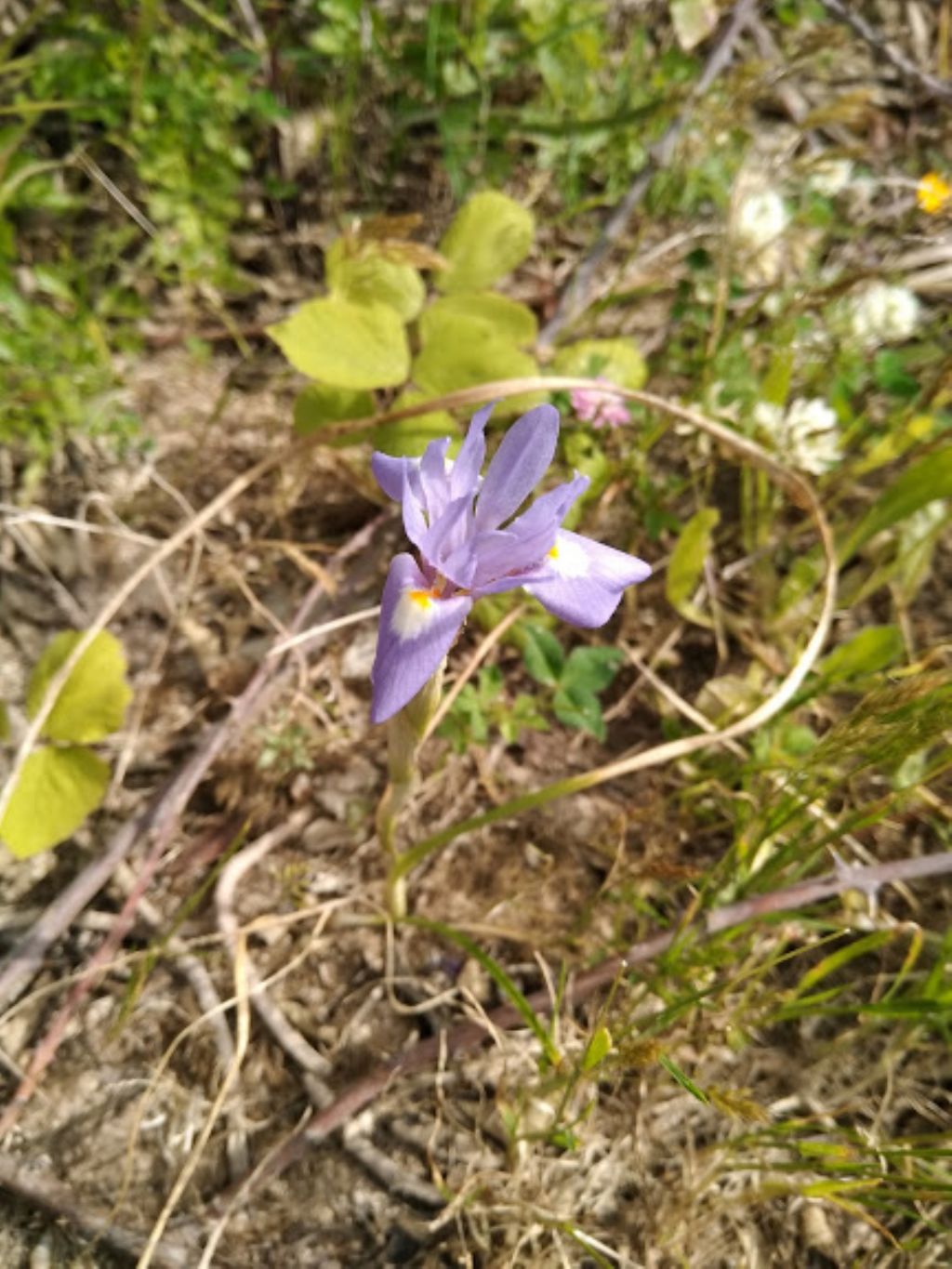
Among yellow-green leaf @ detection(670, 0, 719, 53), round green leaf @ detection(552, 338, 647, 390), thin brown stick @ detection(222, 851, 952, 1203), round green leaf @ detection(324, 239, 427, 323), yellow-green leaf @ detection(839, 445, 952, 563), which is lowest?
thin brown stick @ detection(222, 851, 952, 1203)

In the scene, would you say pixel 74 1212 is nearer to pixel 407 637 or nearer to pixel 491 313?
pixel 407 637

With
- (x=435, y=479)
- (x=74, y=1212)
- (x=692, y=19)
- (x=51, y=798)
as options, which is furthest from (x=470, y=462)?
(x=692, y=19)

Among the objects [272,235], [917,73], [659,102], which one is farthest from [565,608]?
[917,73]

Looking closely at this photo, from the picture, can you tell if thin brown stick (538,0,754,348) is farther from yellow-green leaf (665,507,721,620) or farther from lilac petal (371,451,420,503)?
lilac petal (371,451,420,503)

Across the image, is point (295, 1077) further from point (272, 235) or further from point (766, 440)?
point (272, 235)

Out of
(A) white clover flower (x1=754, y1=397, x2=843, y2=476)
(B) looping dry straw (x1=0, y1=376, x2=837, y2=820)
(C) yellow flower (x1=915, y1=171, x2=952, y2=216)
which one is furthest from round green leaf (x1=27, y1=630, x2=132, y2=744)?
(C) yellow flower (x1=915, y1=171, x2=952, y2=216)
